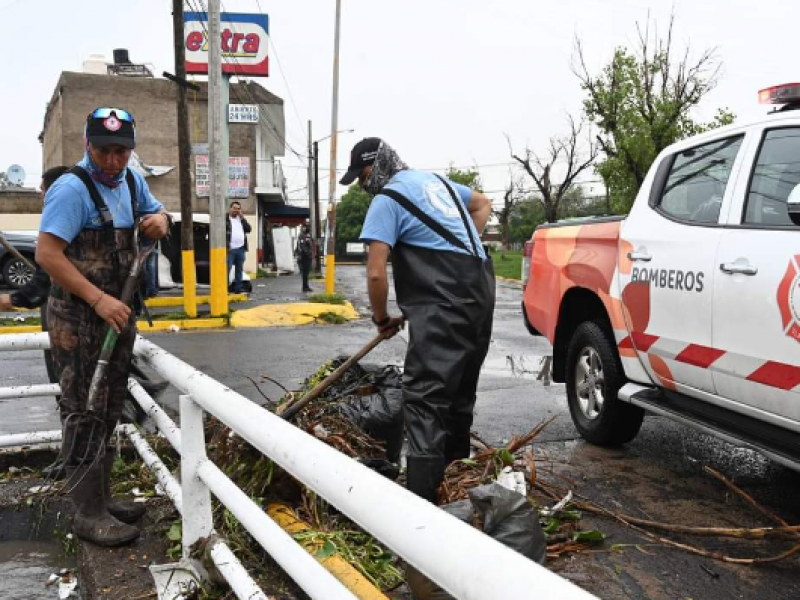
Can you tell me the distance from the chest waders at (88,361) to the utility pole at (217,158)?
27.9 feet

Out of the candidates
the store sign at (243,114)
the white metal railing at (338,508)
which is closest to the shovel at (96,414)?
the white metal railing at (338,508)

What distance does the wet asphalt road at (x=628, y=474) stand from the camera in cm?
285

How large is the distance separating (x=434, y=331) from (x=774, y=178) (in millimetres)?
1792

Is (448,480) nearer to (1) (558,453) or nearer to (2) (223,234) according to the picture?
(1) (558,453)

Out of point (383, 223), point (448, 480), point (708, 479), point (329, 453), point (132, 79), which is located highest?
point (132, 79)

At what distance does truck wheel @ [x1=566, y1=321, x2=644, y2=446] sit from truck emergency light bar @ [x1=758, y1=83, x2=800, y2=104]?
5.54ft

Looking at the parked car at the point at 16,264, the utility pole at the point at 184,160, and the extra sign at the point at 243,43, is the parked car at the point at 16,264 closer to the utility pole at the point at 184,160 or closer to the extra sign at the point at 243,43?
the utility pole at the point at 184,160

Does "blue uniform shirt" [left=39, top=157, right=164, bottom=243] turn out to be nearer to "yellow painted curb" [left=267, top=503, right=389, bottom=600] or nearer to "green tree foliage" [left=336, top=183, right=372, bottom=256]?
"yellow painted curb" [left=267, top=503, right=389, bottom=600]

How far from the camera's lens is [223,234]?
38.5ft

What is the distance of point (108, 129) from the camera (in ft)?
9.89

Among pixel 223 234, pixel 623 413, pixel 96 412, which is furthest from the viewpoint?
pixel 223 234

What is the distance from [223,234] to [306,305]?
1868mm

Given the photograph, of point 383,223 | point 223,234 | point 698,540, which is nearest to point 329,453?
point 383,223

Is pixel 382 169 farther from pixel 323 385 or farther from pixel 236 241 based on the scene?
pixel 236 241
